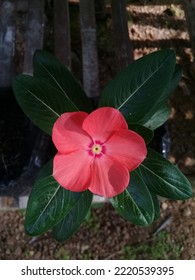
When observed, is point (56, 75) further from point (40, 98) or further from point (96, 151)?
point (96, 151)

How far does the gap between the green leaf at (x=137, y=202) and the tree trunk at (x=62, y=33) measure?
0.74 m

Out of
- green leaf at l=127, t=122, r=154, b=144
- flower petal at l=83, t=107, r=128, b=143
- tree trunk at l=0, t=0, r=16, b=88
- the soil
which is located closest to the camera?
flower petal at l=83, t=107, r=128, b=143

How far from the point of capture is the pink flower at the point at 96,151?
89cm

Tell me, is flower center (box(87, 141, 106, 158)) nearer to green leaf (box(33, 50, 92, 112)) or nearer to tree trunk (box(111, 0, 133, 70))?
green leaf (box(33, 50, 92, 112))

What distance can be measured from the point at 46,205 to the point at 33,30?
2.94ft

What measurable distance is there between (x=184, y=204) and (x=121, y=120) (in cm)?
126

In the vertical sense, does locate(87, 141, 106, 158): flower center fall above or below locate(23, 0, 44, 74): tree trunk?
below

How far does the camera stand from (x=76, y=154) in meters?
0.93

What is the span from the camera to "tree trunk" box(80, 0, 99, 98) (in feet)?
5.55

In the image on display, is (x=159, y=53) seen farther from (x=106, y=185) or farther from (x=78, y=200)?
(x=78, y=200)

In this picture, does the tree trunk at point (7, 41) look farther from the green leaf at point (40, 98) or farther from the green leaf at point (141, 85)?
the green leaf at point (141, 85)

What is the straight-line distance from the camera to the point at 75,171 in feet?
3.04

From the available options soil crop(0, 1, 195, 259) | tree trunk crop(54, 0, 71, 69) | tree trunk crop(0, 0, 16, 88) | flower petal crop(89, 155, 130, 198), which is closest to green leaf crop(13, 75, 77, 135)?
flower petal crop(89, 155, 130, 198)
